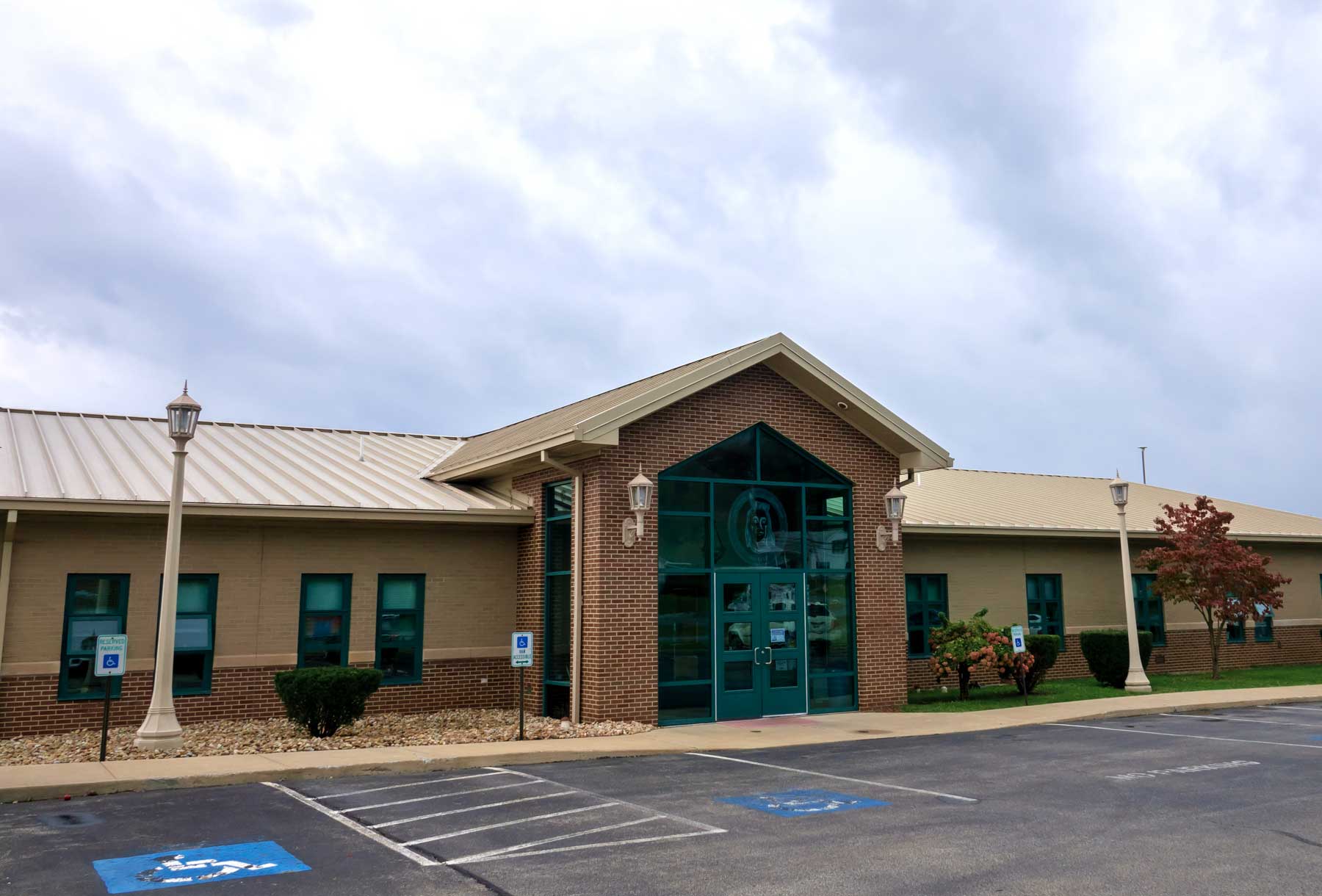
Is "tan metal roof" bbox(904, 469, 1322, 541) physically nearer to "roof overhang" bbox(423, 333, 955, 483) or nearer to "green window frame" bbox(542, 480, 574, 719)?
"roof overhang" bbox(423, 333, 955, 483)

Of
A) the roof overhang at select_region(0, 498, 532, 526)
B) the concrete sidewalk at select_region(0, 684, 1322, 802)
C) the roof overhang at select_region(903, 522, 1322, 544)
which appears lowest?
the concrete sidewalk at select_region(0, 684, 1322, 802)

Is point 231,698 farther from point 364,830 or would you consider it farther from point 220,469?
point 364,830

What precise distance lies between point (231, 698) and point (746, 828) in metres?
10.0

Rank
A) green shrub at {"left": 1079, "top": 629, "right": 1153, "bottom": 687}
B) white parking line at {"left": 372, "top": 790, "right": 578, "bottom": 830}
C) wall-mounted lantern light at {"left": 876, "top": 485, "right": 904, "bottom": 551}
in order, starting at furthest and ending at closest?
1. green shrub at {"left": 1079, "top": 629, "right": 1153, "bottom": 687}
2. wall-mounted lantern light at {"left": 876, "top": 485, "right": 904, "bottom": 551}
3. white parking line at {"left": 372, "top": 790, "right": 578, "bottom": 830}

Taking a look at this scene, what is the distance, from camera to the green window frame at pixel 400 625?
17.3 meters

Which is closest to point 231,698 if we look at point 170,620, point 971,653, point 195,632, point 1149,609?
point 195,632

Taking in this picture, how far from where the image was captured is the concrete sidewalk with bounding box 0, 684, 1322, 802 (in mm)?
10859

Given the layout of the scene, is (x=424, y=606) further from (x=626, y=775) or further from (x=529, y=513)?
(x=626, y=775)

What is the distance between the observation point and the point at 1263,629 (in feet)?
91.7

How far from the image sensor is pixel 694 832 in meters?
8.76

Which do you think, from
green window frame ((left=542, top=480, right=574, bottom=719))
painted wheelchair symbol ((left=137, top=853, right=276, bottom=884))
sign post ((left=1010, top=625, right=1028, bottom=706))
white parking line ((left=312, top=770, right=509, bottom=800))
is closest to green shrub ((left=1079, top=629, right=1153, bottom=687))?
sign post ((left=1010, top=625, right=1028, bottom=706))

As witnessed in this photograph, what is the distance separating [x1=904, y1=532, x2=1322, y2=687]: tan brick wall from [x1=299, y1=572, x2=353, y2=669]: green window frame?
1160 cm

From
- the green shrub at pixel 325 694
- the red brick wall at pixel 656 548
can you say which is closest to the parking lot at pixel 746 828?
the red brick wall at pixel 656 548

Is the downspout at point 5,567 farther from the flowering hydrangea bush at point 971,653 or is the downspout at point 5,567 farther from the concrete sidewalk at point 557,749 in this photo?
the flowering hydrangea bush at point 971,653
